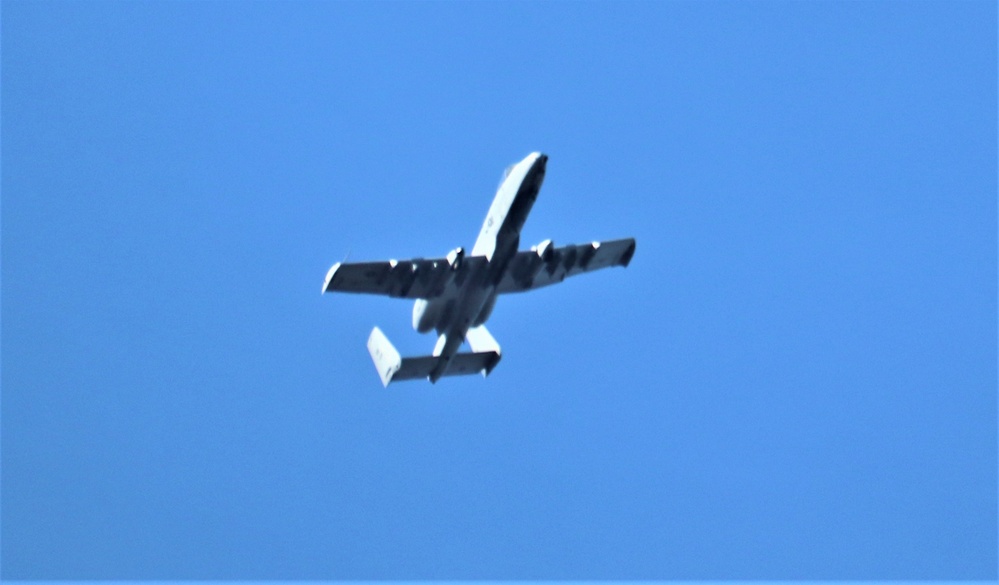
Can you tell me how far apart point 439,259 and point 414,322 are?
9.51 feet

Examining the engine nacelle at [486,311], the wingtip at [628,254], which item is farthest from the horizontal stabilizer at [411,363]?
the wingtip at [628,254]

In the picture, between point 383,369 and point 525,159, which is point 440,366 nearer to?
point 383,369

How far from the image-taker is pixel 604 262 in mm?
51094

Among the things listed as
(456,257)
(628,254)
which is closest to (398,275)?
(456,257)

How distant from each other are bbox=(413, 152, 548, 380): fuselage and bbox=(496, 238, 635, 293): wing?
0.89 m

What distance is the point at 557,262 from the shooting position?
1959 inches

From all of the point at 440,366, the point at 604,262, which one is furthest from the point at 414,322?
the point at 604,262

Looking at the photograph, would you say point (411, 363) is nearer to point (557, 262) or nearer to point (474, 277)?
point (474, 277)

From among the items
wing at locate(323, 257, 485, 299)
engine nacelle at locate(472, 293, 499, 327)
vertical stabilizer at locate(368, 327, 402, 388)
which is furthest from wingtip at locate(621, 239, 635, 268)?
vertical stabilizer at locate(368, 327, 402, 388)

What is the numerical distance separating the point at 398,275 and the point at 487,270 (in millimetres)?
2640

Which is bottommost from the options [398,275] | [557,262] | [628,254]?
[398,275]

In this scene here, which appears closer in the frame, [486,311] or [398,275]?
[398,275]

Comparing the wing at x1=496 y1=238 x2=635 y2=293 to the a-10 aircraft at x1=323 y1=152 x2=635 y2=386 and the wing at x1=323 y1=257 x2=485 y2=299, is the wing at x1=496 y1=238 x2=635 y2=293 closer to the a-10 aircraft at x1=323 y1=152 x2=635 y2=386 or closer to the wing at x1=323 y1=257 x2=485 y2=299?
the a-10 aircraft at x1=323 y1=152 x2=635 y2=386

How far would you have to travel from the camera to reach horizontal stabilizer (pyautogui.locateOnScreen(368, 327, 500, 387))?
49625 millimetres
